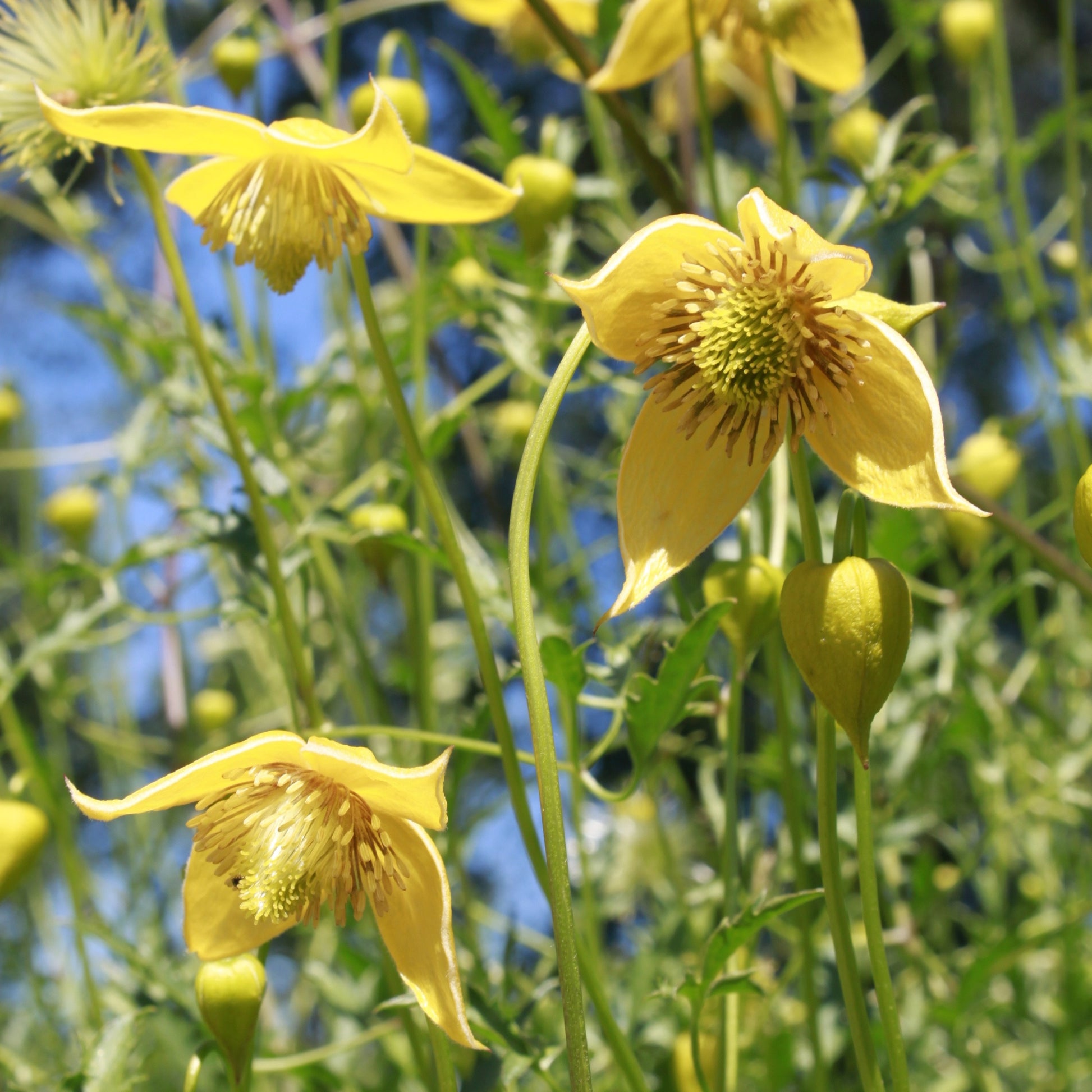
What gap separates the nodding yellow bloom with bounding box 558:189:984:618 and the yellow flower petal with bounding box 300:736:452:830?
0.10 metres

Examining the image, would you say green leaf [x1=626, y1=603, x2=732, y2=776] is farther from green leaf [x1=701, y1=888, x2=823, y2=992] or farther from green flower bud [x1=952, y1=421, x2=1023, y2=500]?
green flower bud [x1=952, y1=421, x2=1023, y2=500]

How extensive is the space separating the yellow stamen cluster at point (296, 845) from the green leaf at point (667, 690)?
0.13m

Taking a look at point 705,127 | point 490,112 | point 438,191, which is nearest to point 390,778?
point 438,191

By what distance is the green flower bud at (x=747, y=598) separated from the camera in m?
0.60

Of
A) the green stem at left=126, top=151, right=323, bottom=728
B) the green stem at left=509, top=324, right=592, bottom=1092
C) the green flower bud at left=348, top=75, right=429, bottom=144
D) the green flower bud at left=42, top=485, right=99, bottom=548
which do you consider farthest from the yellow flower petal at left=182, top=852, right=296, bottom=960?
the green flower bud at left=42, top=485, right=99, bottom=548

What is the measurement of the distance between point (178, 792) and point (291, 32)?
0.93 meters

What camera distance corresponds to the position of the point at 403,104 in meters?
0.77

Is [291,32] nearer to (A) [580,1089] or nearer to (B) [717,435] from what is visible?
(B) [717,435]

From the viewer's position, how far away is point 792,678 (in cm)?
93

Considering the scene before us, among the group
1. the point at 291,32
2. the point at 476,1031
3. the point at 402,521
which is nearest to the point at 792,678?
the point at 402,521

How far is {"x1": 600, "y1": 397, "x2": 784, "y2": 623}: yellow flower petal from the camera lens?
0.53 metres

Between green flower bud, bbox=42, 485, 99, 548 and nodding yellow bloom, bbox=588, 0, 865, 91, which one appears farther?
green flower bud, bbox=42, 485, 99, 548

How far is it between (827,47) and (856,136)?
13.3 inches

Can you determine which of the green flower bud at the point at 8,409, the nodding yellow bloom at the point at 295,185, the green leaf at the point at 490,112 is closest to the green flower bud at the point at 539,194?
the green leaf at the point at 490,112
